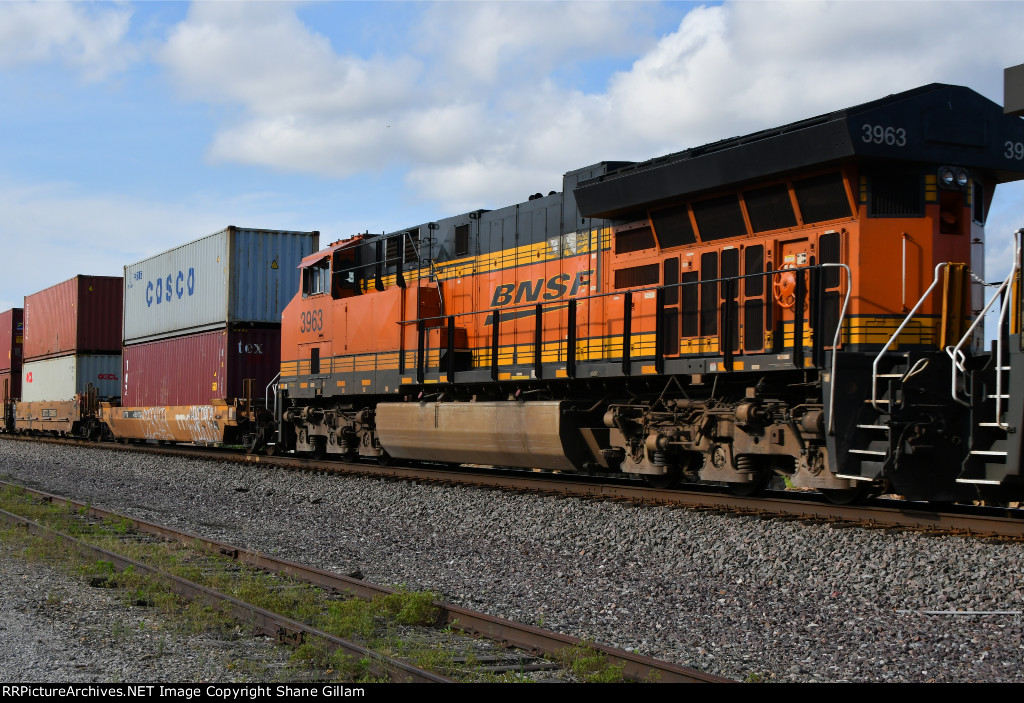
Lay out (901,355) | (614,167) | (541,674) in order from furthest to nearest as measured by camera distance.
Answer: (614,167) → (901,355) → (541,674)

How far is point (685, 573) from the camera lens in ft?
25.0

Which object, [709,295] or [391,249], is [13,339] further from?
[709,295]

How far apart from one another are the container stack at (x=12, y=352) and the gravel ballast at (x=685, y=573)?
85.8ft

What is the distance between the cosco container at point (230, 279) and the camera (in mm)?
20656

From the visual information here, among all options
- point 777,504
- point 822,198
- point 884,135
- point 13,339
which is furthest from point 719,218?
point 13,339

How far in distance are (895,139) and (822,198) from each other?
0.90 meters

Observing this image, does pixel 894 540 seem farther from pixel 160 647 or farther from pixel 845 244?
pixel 160 647

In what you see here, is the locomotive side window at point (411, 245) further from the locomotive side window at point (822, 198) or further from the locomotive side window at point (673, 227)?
the locomotive side window at point (822, 198)

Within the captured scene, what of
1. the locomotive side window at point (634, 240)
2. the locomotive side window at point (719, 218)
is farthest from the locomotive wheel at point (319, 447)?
the locomotive side window at point (719, 218)

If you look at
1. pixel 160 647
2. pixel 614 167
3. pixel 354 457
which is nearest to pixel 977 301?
pixel 614 167

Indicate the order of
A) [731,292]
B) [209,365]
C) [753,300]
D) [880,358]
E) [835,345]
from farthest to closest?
1. [209,365]
2. [753,300]
3. [731,292]
4. [835,345]
5. [880,358]

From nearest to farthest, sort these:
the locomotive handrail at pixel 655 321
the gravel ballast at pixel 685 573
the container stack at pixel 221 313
A: the gravel ballast at pixel 685 573
the locomotive handrail at pixel 655 321
the container stack at pixel 221 313

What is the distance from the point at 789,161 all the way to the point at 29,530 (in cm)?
862

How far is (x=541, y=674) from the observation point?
16.1 feet
